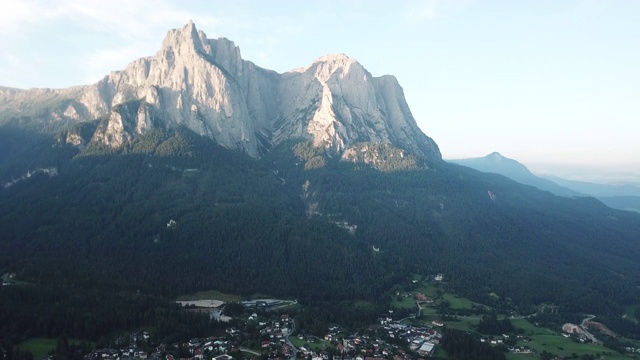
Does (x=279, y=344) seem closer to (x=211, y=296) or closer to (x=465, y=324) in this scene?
(x=211, y=296)

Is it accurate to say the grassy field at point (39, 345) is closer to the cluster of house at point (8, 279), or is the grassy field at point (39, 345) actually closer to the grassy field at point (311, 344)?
the cluster of house at point (8, 279)

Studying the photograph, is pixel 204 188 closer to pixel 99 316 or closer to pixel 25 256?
pixel 25 256

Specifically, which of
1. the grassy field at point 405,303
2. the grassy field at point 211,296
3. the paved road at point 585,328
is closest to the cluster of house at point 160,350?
the grassy field at point 211,296

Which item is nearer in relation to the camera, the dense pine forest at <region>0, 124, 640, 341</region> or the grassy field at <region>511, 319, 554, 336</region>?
the dense pine forest at <region>0, 124, 640, 341</region>

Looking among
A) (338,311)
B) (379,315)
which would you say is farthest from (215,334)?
(379,315)

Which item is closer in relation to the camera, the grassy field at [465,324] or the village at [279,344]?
the village at [279,344]

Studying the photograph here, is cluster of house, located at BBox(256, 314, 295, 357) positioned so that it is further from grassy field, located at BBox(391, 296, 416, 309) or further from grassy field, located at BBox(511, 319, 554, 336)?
grassy field, located at BBox(511, 319, 554, 336)

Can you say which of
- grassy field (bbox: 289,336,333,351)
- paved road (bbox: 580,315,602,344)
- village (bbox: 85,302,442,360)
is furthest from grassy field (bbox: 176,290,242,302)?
paved road (bbox: 580,315,602,344)
